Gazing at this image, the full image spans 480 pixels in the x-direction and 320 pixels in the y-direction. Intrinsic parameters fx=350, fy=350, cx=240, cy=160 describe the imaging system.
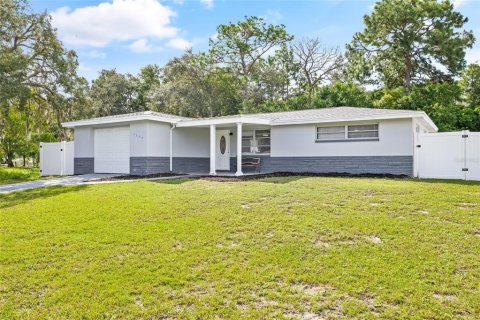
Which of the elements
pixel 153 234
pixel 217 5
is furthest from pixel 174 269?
pixel 217 5

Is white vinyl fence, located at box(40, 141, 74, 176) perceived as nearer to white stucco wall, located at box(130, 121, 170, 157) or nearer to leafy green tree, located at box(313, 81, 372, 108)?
white stucco wall, located at box(130, 121, 170, 157)

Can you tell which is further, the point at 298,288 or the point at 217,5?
the point at 217,5

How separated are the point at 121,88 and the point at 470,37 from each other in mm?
32723

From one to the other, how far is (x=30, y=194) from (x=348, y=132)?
12.1 meters

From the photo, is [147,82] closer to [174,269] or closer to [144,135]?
Result: [144,135]

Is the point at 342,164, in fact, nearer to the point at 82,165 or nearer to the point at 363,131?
the point at 363,131

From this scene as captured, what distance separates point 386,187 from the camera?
994 cm

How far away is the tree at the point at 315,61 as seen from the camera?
3491 cm

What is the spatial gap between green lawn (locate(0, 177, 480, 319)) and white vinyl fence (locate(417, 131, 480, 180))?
14.8 feet

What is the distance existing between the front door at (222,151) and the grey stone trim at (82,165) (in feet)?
21.4

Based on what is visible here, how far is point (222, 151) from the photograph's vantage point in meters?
18.6

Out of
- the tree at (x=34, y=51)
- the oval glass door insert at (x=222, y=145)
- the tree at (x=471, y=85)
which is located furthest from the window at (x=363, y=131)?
the tree at (x=471, y=85)

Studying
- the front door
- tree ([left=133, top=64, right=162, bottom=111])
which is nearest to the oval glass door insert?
the front door

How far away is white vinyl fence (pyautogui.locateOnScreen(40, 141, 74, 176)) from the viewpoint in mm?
18531
